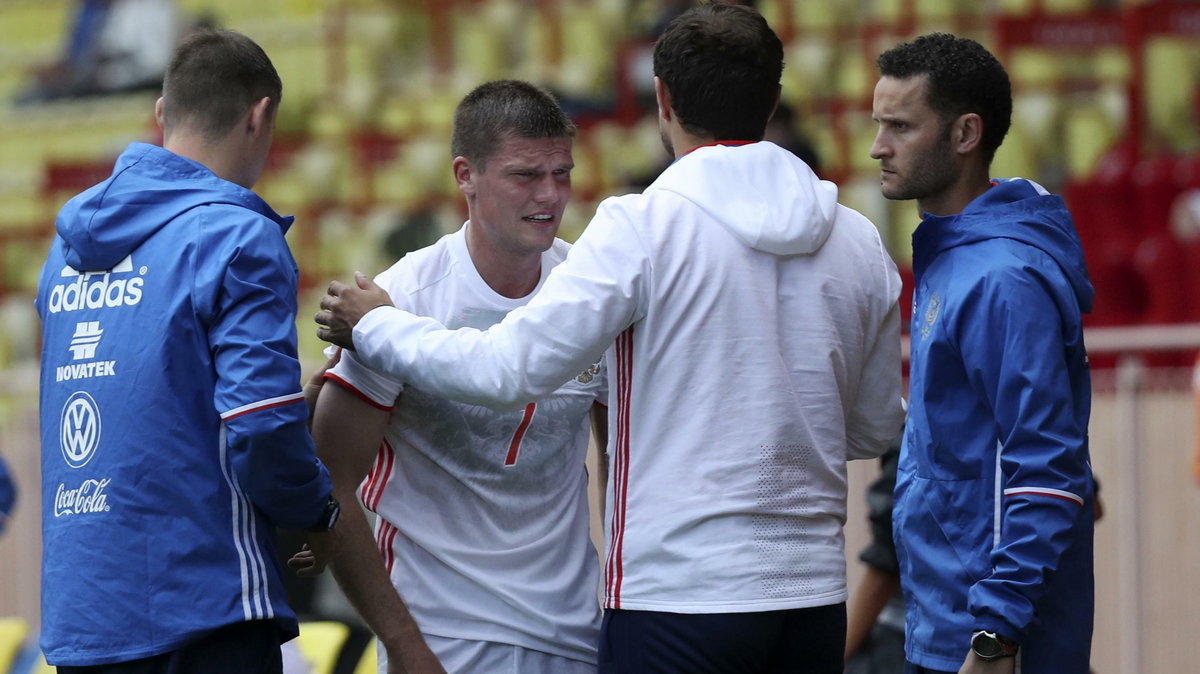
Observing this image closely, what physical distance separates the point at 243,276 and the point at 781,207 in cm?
91

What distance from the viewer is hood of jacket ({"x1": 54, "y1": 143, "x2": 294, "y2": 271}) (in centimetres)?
278

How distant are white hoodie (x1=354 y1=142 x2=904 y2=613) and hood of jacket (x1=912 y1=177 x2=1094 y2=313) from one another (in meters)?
0.24

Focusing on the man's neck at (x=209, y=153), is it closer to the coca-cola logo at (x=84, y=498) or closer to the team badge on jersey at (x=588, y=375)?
the coca-cola logo at (x=84, y=498)

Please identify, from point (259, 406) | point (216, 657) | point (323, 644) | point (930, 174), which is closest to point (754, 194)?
point (930, 174)

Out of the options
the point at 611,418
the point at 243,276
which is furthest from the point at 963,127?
the point at 243,276

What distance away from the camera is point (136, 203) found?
9.21 feet

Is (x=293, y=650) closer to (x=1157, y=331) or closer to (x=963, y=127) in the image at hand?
(x=963, y=127)

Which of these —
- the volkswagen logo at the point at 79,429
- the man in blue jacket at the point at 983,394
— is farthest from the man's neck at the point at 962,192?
the volkswagen logo at the point at 79,429

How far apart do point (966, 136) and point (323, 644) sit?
2563 mm

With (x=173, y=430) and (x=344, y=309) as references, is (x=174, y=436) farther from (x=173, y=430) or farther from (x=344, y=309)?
(x=344, y=309)

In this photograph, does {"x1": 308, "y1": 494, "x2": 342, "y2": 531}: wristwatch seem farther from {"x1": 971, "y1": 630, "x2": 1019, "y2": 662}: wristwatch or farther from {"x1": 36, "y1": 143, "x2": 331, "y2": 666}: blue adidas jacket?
{"x1": 971, "y1": 630, "x2": 1019, "y2": 662}: wristwatch

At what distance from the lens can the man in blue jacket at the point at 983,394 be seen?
2.59 metres

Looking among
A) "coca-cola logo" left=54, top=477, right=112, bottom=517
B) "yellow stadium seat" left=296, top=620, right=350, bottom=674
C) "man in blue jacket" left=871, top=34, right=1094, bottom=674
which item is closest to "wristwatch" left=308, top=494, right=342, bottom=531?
"coca-cola logo" left=54, top=477, right=112, bottom=517

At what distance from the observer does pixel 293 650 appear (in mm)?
4352
